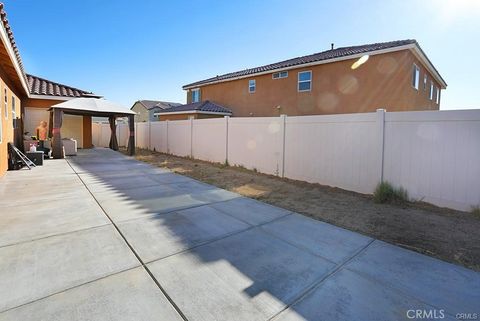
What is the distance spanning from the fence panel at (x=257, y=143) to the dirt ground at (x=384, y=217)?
47.1 inches

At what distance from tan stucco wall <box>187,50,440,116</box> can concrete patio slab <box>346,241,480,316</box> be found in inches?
425

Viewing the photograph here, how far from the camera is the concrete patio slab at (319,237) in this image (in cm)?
348

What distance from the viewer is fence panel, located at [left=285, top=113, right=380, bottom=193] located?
20.7 feet

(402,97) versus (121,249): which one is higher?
(402,97)

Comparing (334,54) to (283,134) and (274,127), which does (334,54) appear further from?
(283,134)

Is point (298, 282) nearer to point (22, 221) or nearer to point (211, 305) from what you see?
point (211, 305)

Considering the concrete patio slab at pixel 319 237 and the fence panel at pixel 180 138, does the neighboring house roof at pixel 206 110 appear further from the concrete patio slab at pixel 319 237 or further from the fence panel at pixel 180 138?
the concrete patio slab at pixel 319 237

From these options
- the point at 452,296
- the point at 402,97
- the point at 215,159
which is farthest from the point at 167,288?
the point at 402,97

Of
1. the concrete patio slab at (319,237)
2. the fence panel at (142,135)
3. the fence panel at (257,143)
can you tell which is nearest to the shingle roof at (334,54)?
the fence panel at (142,135)

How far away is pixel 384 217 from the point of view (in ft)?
16.1

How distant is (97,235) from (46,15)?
36.0 feet

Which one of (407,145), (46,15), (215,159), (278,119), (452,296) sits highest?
(46,15)

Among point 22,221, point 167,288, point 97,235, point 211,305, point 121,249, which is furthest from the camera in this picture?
point 22,221

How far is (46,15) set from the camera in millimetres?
10070
